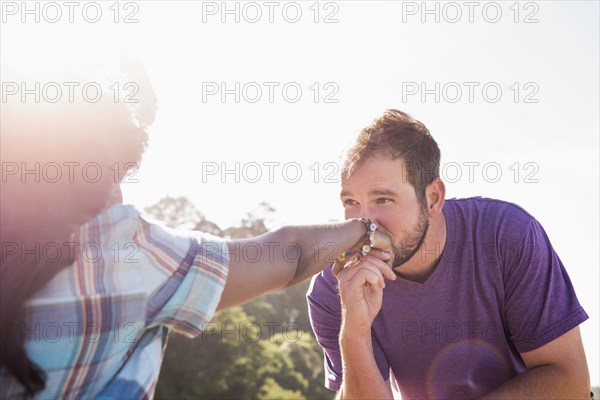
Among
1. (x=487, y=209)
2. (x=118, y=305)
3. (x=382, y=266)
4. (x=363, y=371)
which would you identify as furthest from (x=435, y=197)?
(x=118, y=305)

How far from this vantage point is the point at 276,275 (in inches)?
82.1

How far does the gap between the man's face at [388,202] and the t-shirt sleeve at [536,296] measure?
606 mm

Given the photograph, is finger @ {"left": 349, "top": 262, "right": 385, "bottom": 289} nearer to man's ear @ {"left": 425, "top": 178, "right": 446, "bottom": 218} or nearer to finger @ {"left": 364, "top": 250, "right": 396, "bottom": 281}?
finger @ {"left": 364, "top": 250, "right": 396, "bottom": 281}

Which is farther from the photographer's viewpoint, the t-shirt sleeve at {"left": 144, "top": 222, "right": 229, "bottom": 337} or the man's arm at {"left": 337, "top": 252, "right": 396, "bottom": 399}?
the man's arm at {"left": 337, "top": 252, "right": 396, "bottom": 399}

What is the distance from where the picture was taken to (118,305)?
179 cm

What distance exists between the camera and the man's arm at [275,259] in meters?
2.01

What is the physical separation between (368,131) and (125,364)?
260 cm

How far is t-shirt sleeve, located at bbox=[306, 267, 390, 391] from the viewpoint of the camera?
3961 millimetres

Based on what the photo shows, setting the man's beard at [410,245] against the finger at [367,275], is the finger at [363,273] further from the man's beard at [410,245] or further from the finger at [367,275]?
the man's beard at [410,245]

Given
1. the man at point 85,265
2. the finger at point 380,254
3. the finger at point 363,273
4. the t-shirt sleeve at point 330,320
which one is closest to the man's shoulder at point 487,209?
Answer: the finger at point 380,254

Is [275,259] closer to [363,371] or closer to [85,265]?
[85,265]

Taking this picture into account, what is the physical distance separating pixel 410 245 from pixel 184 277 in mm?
2225

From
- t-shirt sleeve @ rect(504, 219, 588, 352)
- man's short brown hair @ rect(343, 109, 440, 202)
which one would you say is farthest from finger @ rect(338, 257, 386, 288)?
t-shirt sleeve @ rect(504, 219, 588, 352)

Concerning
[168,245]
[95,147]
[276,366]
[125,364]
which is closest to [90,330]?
[125,364]
